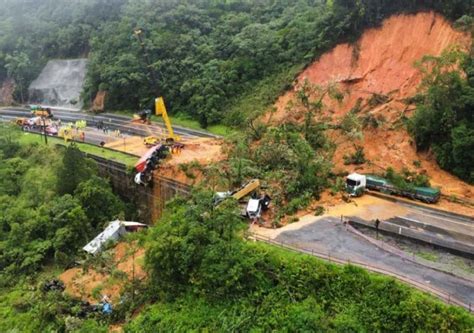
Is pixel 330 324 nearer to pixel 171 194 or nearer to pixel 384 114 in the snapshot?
pixel 171 194

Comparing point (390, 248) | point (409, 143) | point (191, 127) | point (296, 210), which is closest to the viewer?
point (390, 248)

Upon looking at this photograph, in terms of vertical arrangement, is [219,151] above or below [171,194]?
above

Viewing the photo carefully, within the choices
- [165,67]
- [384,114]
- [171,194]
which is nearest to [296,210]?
[171,194]

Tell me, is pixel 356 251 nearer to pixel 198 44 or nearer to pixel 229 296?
pixel 229 296

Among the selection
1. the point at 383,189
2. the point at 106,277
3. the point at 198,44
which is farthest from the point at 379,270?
the point at 198,44

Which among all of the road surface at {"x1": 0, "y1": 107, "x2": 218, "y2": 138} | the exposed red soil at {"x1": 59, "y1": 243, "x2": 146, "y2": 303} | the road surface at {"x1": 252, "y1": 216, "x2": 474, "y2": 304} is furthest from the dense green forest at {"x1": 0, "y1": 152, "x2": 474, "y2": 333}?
the road surface at {"x1": 0, "y1": 107, "x2": 218, "y2": 138}

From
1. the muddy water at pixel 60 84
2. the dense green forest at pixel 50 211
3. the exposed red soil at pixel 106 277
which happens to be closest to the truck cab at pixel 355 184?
the exposed red soil at pixel 106 277

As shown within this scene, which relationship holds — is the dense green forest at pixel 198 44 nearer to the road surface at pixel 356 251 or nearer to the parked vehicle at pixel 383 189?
the parked vehicle at pixel 383 189

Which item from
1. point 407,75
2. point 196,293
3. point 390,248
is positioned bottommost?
point 196,293
